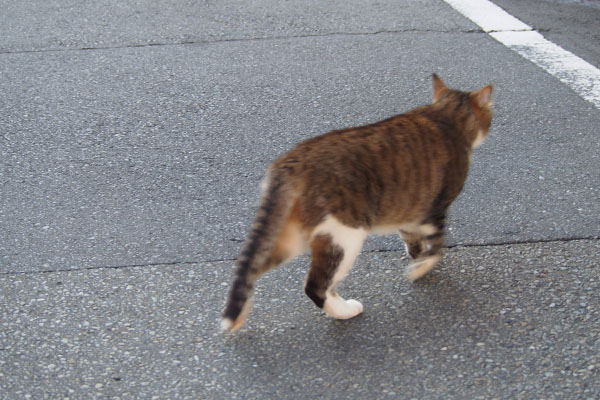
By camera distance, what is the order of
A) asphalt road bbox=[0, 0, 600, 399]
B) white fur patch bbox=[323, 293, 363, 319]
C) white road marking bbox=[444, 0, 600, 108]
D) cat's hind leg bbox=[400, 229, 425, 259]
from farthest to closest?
white road marking bbox=[444, 0, 600, 108]
cat's hind leg bbox=[400, 229, 425, 259]
white fur patch bbox=[323, 293, 363, 319]
asphalt road bbox=[0, 0, 600, 399]

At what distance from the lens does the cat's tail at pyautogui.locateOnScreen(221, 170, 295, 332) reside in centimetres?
275

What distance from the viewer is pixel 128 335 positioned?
10.1ft

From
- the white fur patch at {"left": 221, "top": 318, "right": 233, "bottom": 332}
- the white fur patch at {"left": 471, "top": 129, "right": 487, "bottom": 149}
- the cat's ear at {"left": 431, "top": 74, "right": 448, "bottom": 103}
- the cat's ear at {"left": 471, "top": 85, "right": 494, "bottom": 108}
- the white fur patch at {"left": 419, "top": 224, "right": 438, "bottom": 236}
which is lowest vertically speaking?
the white fur patch at {"left": 221, "top": 318, "right": 233, "bottom": 332}

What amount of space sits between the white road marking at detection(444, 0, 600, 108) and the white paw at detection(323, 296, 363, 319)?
2920 millimetres

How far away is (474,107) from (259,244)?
1.38 m

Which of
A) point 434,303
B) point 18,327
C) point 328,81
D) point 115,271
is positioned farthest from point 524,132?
point 18,327

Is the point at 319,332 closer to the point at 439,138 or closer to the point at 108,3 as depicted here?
the point at 439,138

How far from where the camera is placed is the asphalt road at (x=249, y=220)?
2.89 metres

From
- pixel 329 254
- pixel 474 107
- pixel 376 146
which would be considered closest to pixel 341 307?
pixel 329 254

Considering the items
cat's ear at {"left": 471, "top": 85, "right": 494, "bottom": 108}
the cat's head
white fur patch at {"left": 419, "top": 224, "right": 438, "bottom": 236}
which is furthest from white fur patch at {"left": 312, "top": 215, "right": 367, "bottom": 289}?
cat's ear at {"left": 471, "top": 85, "right": 494, "bottom": 108}

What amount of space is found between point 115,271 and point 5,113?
2.30m

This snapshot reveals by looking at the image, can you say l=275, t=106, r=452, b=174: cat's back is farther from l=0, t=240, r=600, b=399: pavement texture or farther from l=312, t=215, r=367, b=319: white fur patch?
l=0, t=240, r=600, b=399: pavement texture

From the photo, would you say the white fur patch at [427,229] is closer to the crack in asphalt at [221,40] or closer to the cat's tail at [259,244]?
the cat's tail at [259,244]

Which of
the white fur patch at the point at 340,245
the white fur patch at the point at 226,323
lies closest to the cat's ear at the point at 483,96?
the white fur patch at the point at 340,245
